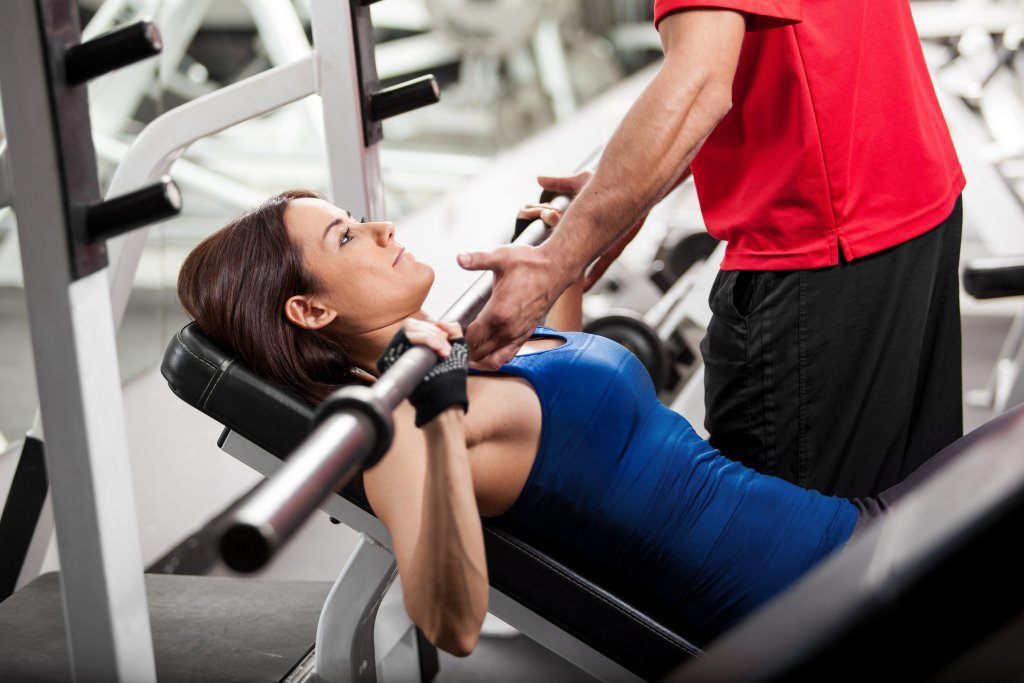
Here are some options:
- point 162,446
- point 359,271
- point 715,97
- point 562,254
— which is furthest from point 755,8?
point 162,446

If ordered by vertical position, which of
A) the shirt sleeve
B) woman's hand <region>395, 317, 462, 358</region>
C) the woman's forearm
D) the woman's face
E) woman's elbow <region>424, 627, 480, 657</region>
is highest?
the shirt sleeve

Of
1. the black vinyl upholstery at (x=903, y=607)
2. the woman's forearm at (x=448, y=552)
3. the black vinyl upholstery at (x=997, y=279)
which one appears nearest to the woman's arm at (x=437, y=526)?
the woman's forearm at (x=448, y=552)

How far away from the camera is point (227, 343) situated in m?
1.28

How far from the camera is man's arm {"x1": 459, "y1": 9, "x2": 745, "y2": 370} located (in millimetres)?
1083

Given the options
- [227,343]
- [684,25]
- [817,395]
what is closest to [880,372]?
[817,395]

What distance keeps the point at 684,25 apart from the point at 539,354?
427mm

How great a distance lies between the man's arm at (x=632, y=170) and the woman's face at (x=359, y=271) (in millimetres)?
192

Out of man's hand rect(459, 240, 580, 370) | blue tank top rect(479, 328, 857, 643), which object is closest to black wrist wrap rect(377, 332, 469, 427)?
man's hand rect(459, 240, 580, 370)

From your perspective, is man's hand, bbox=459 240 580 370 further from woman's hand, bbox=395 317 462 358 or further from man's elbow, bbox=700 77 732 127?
man's elbow, bbox=700 77 732 127

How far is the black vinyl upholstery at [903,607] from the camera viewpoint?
56 centimetres

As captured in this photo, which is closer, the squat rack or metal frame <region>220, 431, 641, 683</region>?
the squat rack

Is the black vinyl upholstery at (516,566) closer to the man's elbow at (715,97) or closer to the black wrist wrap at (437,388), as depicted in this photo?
the black wrist wrap at (437,388)

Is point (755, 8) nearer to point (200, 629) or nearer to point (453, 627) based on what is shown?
point (453, 627)

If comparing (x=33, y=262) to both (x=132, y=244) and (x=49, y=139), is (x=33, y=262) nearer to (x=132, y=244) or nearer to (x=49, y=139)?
(x=49, y=139)
